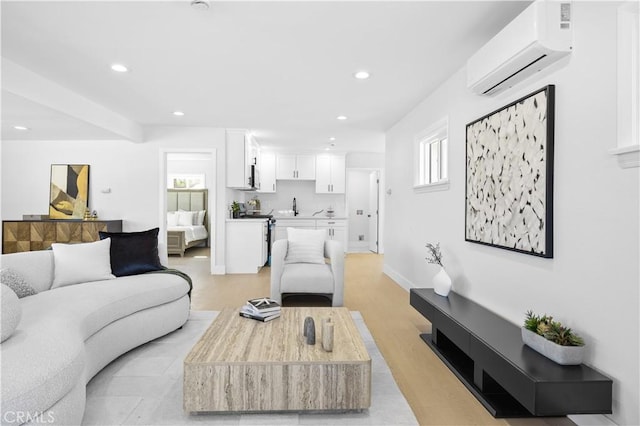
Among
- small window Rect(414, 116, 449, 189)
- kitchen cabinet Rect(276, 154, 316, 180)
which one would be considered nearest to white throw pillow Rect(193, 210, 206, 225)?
kitchen cabinet Rect(276, 154, 316, 180)

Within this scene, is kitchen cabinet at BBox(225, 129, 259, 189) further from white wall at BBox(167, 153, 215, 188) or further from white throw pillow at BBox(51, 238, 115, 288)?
white wall at BBox(167, 153, 215, 188)

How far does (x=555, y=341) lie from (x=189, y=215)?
8.25 meters

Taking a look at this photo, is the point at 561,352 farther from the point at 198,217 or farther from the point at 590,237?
the point at 198,217

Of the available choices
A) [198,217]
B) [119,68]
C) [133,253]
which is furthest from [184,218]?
[119,68]

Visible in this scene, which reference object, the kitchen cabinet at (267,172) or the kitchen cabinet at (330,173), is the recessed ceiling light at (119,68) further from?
the kitchen cabinet at (330,173)

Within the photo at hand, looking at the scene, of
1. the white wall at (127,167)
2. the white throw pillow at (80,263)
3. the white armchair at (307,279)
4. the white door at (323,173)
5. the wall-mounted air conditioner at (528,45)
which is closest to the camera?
the wall-mounted air conditioner at (528,45)

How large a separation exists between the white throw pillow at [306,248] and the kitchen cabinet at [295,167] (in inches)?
152

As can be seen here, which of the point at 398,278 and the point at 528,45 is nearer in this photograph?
the point at 528,45

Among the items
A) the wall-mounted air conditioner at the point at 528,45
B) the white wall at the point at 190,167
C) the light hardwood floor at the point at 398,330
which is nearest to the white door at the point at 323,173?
the light hardwood floor at the point at 398,330

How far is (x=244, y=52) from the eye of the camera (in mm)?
2859

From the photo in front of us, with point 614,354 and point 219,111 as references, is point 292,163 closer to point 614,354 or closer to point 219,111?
point 219,111

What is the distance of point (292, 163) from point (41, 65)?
514cm

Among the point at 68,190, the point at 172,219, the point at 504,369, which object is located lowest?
the point at 504,369

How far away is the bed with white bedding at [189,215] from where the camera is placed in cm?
798
